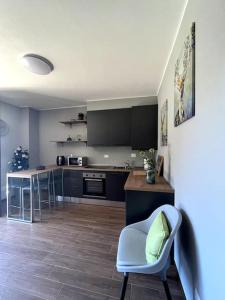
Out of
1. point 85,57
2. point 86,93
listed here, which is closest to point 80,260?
point 85,57

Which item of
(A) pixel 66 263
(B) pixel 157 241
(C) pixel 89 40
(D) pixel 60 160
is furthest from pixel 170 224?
(D) pixel 60 160

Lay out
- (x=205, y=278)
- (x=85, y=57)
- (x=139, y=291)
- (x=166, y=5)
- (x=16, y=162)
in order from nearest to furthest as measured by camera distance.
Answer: (x=205, y=278) < (x=166, y=5) < (x=139, y=291) < (x=85, y=57) < (x=16, y=162)

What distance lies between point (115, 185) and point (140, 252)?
2.25 m

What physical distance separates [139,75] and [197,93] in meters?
1.83

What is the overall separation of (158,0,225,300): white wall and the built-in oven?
8.35ft

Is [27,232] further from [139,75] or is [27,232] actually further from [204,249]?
[139,75]

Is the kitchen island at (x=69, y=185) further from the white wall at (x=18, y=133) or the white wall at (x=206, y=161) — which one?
the white wall at (x=206, y=161)

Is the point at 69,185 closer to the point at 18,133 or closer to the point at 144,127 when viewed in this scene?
the point at 18,133

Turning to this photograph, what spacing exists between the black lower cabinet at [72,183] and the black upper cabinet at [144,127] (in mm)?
1541

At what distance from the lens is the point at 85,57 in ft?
7.07

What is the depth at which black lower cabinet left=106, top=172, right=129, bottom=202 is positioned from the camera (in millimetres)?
3639

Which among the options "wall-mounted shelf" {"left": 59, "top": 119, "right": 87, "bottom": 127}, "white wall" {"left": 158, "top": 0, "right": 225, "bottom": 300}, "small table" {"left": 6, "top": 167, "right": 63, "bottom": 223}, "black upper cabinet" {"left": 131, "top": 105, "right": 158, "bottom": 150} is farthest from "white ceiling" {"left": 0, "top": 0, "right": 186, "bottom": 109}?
"small table" {"left": 6, "top": 167, "right": 63, "bottom": 223}

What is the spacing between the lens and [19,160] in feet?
13.8

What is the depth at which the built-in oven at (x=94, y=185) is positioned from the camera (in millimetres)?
3791
